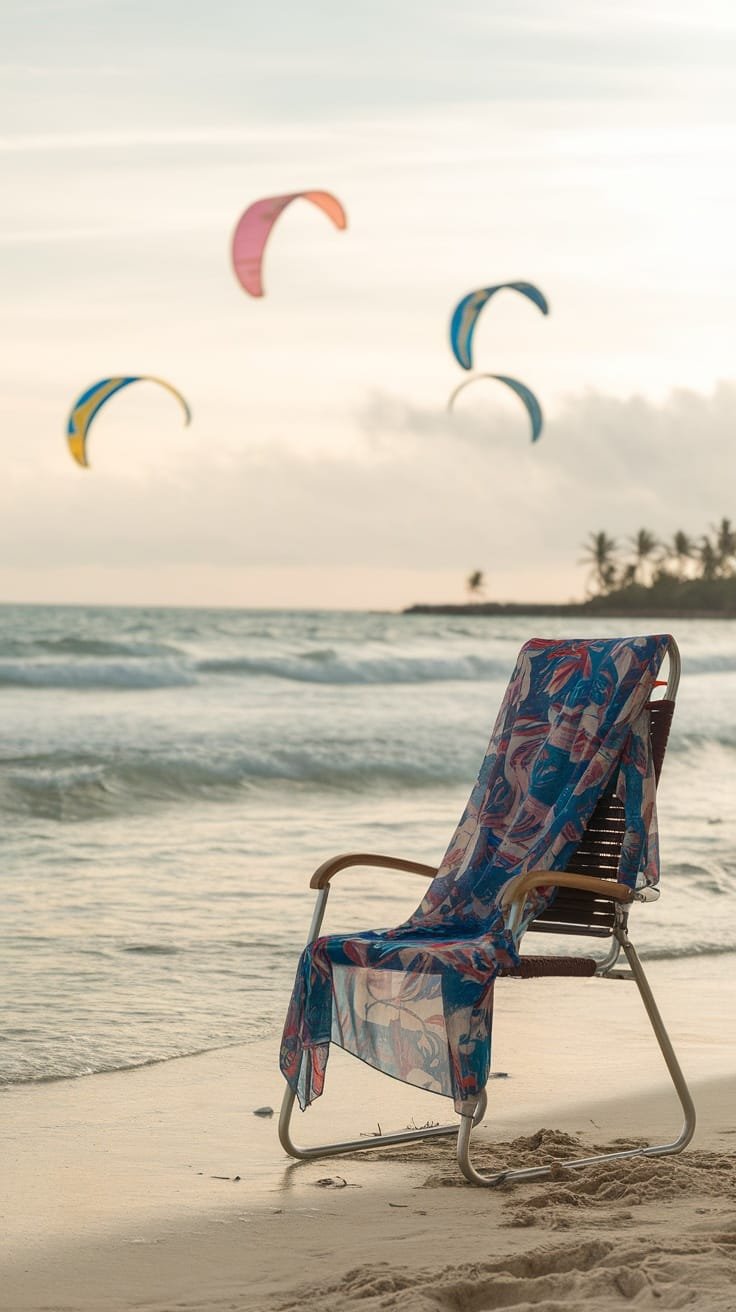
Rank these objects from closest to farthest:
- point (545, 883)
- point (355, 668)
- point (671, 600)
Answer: point (545, 883) < point (355, 668) < point (671, 600)

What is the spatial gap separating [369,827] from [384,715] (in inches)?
298

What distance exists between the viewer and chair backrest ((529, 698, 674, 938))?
3023 mm

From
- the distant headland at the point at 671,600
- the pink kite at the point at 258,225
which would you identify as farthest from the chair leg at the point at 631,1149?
the distant headland at the point at 671,600

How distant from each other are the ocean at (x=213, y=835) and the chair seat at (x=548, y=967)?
117cm

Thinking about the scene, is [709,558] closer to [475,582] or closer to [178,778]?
[475,582]

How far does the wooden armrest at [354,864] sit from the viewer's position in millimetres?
3008

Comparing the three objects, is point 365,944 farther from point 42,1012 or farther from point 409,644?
point 409,644

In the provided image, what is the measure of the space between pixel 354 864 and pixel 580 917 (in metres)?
0.46

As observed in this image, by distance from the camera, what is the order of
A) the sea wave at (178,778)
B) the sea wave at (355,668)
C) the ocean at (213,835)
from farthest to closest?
the sea wave at (355,668), the sea wave at (178,778), the ocean at (213,835)

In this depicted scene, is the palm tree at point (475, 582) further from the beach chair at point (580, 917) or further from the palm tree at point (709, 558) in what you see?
the beach chair at point (580, 917)

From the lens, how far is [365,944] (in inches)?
113

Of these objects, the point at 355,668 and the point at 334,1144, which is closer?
the point at 334,1144

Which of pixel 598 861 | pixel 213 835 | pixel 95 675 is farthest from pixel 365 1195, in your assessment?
pixel 95 675

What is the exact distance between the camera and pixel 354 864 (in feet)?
9.81
